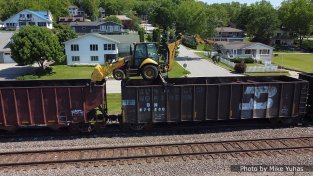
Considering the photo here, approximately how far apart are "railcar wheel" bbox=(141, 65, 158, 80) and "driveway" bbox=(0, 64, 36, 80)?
3163 centimetres

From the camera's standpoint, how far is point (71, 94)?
53.9 ft

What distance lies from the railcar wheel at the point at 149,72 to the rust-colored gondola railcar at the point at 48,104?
9.28ft

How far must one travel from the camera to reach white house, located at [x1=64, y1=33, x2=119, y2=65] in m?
53.5

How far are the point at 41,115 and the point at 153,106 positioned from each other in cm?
611

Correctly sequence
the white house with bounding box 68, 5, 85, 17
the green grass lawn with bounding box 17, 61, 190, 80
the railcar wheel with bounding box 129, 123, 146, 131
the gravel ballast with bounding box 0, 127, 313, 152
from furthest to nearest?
the white house with bounding box 68, 5, 85, 17
the green grass lawn with bounding box 17, 61, 190, 80
the railcar wheel with bounding box 129, 123, 146, 131
the gravel ballast with bounding box 0, 127, 313, 152

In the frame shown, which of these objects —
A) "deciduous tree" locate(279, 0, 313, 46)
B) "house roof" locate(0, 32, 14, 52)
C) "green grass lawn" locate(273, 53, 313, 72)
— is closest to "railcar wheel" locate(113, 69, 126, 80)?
"green grass lawn" locate(273, 53, 313, 72)

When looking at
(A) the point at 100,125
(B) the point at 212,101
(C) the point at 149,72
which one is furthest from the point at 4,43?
(B) the point at 212,101

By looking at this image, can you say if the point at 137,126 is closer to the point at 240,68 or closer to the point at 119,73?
the point at 119,73

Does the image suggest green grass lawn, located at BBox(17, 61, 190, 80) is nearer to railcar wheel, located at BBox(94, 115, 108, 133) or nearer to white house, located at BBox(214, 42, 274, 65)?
white house, located at BBox(214, 42, 274, 65)

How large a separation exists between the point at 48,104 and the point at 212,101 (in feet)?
29.9

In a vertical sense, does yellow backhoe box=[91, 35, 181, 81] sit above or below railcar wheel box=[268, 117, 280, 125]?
above

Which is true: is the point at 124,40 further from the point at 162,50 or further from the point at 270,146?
the point at 270,146

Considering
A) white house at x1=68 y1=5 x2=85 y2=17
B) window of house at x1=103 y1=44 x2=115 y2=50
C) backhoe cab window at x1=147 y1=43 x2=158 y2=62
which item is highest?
white house at x1=68 y1=5 x2=85 y2=17

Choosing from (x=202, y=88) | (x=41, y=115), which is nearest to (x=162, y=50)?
(x=202, y=88)
